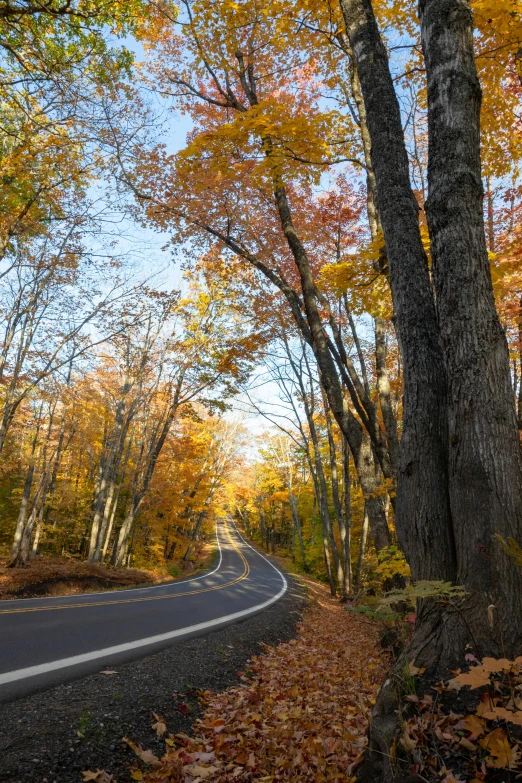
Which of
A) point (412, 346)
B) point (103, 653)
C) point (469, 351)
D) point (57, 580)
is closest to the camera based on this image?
point (469, 351)

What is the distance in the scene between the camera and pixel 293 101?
981cm

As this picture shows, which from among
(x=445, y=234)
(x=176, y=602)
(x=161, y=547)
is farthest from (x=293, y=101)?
(x=161, y=547)

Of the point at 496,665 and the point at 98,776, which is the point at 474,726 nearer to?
the point at 496,665

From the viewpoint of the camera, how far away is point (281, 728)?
11.0 feet

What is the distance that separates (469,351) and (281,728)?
10.8 ft

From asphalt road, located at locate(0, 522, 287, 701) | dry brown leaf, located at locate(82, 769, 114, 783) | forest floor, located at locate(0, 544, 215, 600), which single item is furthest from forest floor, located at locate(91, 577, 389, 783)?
forest floor, located at locate(0, 544, 215, 600)

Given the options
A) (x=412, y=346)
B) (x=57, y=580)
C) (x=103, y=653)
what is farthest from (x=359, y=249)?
(x=57, y=580)

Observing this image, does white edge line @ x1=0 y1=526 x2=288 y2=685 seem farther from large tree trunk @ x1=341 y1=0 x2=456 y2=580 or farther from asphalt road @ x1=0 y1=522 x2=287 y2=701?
large tree trunk @ x1=341 y1=0 x2=456 y2=580

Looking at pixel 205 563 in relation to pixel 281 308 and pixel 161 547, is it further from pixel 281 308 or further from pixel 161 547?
pixel 281 308

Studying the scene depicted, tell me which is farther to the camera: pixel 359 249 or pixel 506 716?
pixel 359 249

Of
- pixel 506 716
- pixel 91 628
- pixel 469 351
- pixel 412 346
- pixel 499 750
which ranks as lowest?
pixel 91 628

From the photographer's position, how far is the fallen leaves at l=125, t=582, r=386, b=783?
2684mm

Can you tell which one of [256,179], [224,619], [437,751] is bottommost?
[224,619]

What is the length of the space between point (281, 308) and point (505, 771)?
12405 mm
